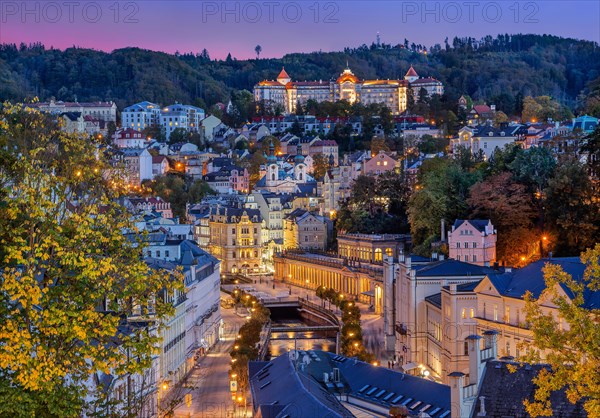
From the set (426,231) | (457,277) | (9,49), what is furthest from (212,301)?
(9,49)

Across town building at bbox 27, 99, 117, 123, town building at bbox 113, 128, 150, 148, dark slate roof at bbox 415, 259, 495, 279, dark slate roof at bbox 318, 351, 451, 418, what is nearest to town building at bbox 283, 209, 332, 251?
town building at bbox 113, 128, 150, 148

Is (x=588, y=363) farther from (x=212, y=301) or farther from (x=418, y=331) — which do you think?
(x=212, y=301)

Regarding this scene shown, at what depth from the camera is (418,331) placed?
4847cm

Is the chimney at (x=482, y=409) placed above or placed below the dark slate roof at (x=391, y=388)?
above

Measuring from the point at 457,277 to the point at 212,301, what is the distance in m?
19.7

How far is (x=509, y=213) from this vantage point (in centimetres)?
5781

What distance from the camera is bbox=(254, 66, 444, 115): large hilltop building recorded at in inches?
6142

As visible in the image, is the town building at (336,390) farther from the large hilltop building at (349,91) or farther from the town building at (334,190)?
the large hilltop building at (349,91)

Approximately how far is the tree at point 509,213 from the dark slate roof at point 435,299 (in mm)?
9880

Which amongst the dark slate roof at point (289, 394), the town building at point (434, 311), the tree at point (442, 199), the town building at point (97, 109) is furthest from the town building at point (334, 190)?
the dark slate roof at point (289, 394)

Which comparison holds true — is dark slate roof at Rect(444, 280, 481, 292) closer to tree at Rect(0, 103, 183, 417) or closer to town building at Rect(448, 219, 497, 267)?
town building at Rect(448, 219, 497, 267)

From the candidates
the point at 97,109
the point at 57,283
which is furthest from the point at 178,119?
the point at 57,283

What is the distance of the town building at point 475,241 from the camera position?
2260 inches

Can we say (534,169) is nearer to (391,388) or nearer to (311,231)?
(391,388)
